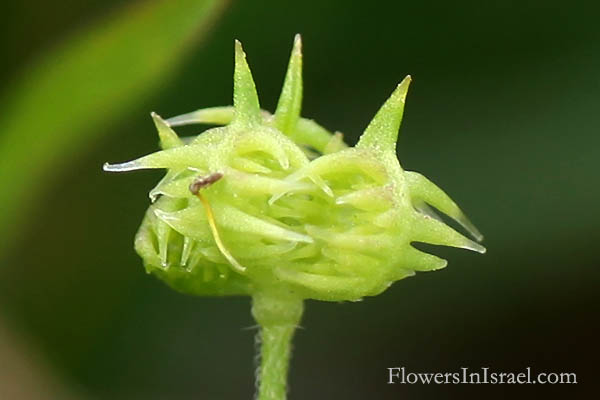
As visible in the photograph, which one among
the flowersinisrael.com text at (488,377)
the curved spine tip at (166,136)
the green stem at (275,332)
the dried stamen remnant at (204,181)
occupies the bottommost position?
the green stem at (275,332)

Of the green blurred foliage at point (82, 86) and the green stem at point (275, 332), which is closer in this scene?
the green stem at point (275, 332)

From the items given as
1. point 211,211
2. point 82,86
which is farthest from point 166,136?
point 82,86

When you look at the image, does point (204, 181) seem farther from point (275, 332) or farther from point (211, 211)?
point (275, 332)

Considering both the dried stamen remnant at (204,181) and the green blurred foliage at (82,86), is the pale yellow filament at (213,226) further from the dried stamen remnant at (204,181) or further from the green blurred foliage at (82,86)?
the green blurred foliage at (82,86)

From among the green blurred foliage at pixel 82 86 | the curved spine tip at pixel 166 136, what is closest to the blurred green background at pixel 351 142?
the green blurred foliage at pixel 82 86

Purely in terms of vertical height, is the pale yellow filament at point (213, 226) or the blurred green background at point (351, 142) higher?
the blurred green background at point (351, 142)

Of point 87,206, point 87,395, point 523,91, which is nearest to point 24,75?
point 87,206
